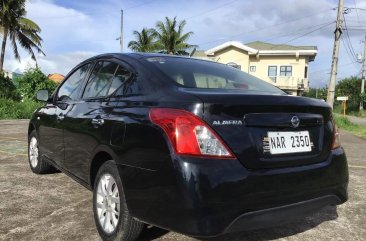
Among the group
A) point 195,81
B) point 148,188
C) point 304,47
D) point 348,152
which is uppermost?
point 304,47

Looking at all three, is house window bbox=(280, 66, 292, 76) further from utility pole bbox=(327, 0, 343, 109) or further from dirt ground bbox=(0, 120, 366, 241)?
dirt ground bbox=(0, 120, 366, 241)

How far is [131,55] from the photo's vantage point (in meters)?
3.85

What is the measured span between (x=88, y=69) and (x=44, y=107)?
1.37m

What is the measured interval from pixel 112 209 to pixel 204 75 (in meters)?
1.39

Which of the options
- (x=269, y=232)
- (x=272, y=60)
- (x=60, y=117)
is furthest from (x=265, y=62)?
(x=269, y=232)

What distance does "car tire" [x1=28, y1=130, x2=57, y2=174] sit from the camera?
5781 mm

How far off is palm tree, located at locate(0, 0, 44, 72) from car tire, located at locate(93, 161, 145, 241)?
31.6 metres

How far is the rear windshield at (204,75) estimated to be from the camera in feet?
11.4

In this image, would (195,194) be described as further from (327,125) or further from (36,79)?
(36,79)

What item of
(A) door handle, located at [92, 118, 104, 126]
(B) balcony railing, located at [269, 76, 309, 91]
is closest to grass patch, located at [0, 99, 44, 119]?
(A) door handle, located at [92, 118, 104, 126]

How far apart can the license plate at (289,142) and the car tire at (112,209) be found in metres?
1.14

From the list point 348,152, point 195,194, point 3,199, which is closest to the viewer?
point 195,194

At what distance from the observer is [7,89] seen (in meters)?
26.4

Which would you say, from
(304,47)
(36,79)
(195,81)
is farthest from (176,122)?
(304,47)
